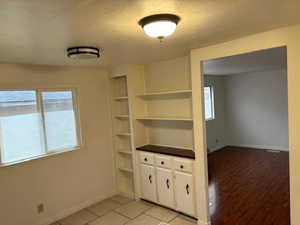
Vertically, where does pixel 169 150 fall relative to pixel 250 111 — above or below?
below

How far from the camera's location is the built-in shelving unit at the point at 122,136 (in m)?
3.93

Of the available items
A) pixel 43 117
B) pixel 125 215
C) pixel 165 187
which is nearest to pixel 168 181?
pixel 165 187

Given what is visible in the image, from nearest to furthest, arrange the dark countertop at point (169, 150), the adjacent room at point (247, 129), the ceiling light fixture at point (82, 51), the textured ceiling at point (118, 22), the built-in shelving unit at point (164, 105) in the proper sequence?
1. the textured ceiling at point (118, 22)
2. the ceiling light fixture at point (82, 51)
3. the dark countertop at point (169, 150)
4. the built-in shelving unit at point (164, 105)
5. the adjacent room at point (247, 129)

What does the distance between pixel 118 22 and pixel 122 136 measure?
8.89 ft

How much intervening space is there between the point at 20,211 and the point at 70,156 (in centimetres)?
95

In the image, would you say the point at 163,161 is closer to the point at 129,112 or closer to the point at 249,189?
the point at 129,112

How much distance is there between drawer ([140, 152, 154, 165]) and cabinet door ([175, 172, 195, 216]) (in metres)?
0.49

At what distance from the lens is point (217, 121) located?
680 cm

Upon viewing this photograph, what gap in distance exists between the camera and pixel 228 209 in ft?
10.6

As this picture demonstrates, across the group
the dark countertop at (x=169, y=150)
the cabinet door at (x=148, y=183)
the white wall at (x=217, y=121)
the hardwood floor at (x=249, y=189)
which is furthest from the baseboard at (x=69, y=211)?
the white wall at (x=217, y=121)

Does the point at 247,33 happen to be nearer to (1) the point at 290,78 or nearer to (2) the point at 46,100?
(1) the point at 290,78

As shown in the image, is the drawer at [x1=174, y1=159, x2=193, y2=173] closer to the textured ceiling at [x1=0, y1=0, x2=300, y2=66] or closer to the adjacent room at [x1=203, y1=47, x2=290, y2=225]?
the adjacent room at [x1=203, y1=47, x2=290, y2=225]

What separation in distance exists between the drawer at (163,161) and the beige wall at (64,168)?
1054 millimetres

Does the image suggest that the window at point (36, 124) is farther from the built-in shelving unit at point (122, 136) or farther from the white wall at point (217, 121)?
the white wall at point (217, 121)
